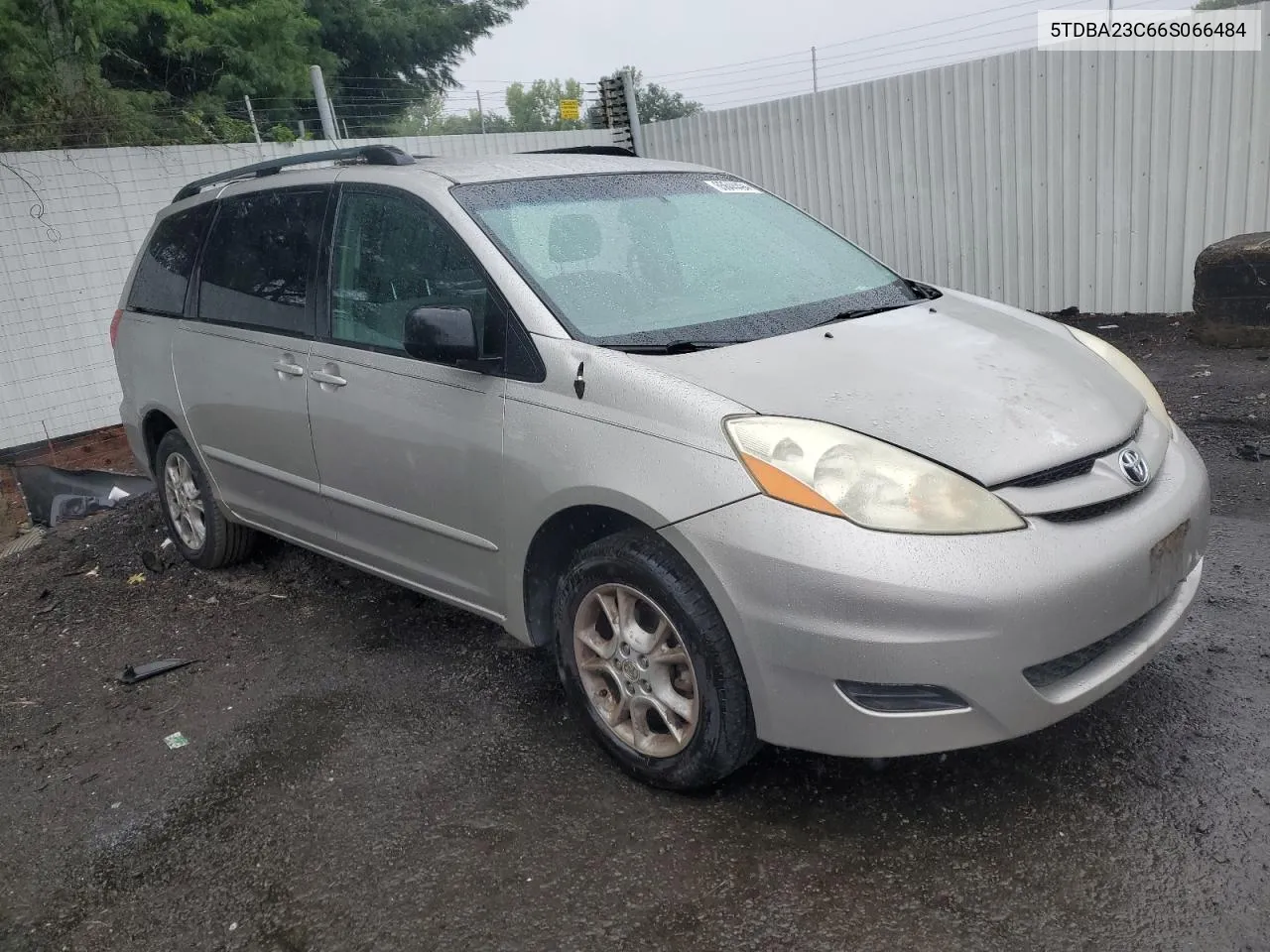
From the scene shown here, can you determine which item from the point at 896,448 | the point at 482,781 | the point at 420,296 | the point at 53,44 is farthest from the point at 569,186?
the point at 53,44

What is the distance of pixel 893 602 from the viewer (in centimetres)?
240

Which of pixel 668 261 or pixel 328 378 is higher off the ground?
pixel 668 261

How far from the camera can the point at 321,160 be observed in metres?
4.35

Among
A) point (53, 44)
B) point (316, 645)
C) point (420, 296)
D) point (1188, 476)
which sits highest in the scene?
point (53, 44)

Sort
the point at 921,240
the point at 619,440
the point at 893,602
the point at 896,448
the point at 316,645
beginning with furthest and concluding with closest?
1. the point at 921,240
2. the point at 316,645
3. the point at 619,440
4. the point at 896,448
5. the point at 893,602

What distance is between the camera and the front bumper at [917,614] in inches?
94.6

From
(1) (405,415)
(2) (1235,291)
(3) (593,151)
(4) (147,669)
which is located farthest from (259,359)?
(2) (1235,291)

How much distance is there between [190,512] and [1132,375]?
14.2 feet

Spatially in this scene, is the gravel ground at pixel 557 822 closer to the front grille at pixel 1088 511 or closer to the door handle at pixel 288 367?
the front grille at pixel 1088 511

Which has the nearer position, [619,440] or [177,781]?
[619,440]

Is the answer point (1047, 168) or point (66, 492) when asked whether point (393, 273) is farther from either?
point (1047, 168)

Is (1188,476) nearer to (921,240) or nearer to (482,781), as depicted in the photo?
(482,781)

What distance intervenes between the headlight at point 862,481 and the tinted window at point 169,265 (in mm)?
3298

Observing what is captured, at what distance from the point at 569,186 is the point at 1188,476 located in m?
2.25
